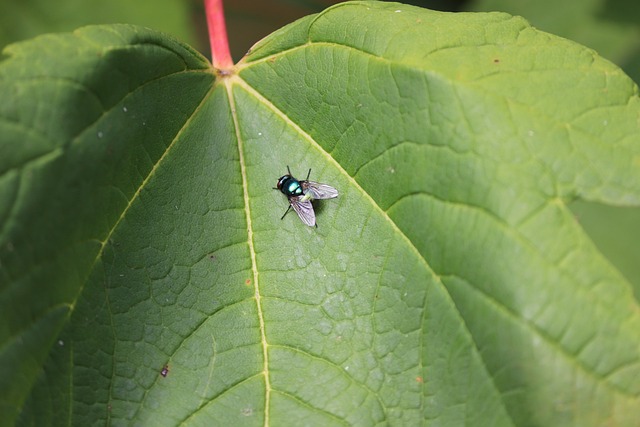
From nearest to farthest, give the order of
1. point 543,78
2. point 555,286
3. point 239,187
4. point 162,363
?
1. point 555,286
2. point 543,78
3. point 162,363
4. point 239,187

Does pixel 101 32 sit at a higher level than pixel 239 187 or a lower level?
higher

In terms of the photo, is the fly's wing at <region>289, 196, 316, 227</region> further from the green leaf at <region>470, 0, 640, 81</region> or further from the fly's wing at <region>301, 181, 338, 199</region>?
the green leaf at <region>470, 0, 640, 81</region>

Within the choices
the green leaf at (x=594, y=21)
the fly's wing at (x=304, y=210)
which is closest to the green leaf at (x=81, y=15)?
the fly's wing at (x=304, y=210)

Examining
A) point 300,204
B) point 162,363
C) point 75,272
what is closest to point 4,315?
point 75,272

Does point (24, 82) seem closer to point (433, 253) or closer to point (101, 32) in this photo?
point (101, 32)

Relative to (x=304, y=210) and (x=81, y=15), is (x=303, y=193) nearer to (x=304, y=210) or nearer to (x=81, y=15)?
(x=304, y=210)

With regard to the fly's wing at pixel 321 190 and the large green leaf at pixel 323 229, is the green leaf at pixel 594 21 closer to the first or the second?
the large green leaf at pixel 323 229

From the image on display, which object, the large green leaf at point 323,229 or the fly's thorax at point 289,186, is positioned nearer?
the large green leaf at point 323,229
